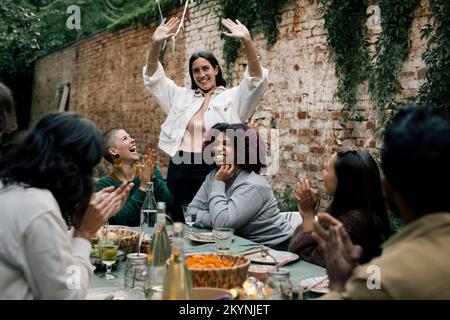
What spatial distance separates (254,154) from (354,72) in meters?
2.67

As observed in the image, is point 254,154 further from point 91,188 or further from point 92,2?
point 92,2

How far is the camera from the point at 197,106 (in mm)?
4512

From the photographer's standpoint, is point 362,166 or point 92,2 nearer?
point 362,166

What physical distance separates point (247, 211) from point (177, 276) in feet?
5.45

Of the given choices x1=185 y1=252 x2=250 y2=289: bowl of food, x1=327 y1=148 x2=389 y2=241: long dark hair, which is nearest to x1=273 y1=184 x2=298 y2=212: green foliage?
x1=327 y1=148 x2=389 y2=241: long dark hair

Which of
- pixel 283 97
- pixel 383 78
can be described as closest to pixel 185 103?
pixel 383 78

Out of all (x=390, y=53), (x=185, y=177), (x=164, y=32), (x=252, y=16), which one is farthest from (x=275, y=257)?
(x=252, y=16)

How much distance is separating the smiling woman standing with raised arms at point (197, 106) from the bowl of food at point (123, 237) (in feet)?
4.66

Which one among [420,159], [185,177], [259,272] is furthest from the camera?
[185,177]

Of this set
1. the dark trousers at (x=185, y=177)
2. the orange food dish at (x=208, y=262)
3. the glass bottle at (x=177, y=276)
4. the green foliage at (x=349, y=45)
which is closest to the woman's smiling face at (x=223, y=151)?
the dark trousers at (x=185, y=177)

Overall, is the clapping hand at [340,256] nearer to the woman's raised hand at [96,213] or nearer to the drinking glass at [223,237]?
the woman's raised hand at [96,213]

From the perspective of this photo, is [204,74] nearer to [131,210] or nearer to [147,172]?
[147,172]

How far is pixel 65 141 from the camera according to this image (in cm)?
184

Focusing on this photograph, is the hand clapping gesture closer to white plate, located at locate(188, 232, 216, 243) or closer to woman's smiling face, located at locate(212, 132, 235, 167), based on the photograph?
woman's smiling face, located at locate(212, 132, 235, 167)
